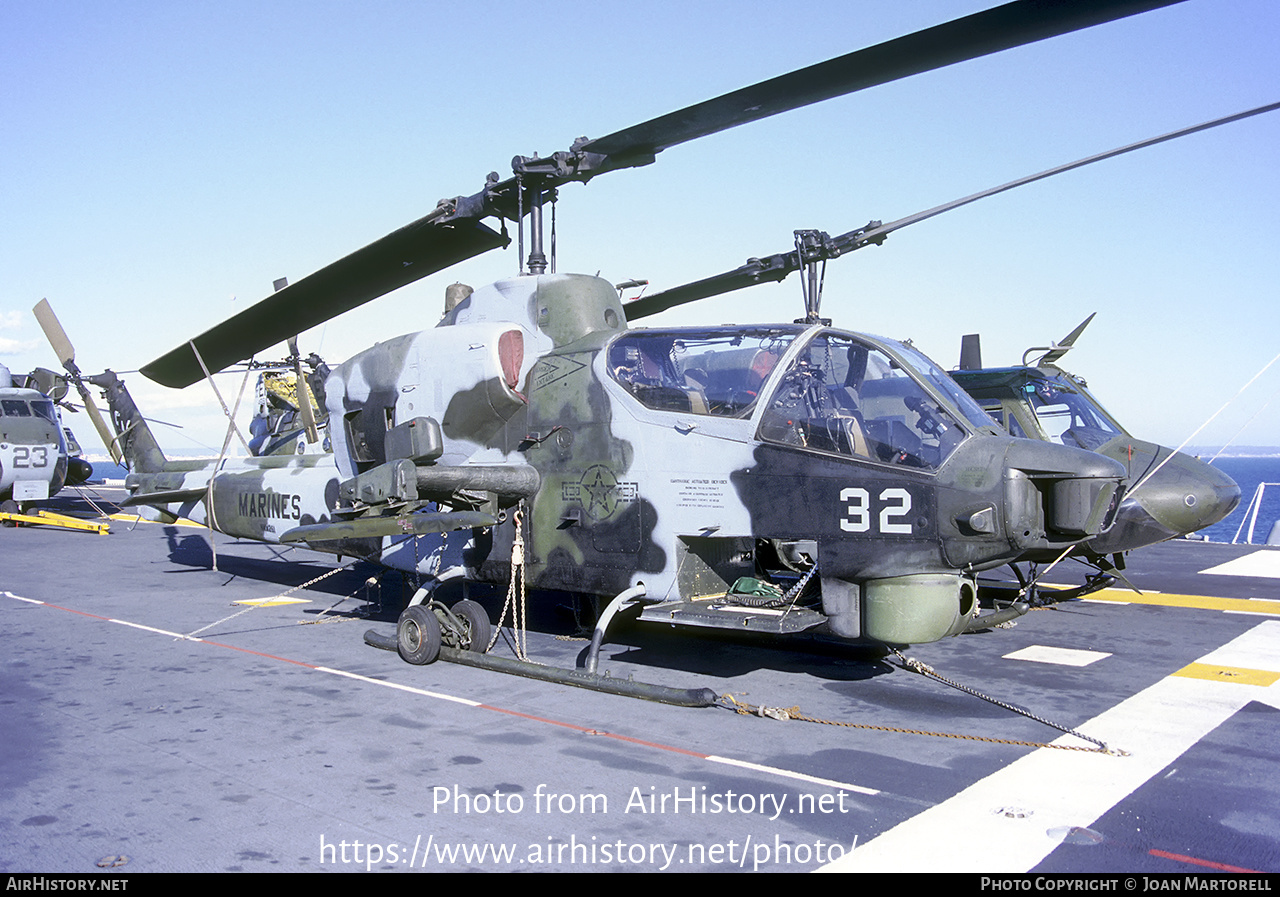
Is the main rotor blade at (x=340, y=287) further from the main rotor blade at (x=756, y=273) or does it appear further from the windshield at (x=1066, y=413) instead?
the windshield at (x=1066, y=413)

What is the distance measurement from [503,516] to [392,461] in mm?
1073

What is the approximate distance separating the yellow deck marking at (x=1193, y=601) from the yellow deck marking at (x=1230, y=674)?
3.19 meters

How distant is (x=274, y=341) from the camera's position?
33.1 ft

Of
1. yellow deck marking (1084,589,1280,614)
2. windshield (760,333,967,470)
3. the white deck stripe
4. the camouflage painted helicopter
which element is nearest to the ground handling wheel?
windshield (760,333,967,470)

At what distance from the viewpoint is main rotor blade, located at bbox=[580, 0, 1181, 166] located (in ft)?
15.8

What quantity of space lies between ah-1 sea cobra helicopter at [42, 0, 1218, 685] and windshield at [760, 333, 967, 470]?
0.05ft

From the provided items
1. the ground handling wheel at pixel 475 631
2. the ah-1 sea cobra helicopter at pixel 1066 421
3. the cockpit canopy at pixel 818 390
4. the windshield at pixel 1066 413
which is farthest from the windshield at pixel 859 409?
the windshield at pixel 1066 413

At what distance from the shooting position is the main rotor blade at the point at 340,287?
8.84m

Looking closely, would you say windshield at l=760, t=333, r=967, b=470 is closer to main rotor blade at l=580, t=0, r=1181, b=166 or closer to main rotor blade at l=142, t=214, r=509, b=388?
main rotor blade at l=580, t=0, r=1181, b=166

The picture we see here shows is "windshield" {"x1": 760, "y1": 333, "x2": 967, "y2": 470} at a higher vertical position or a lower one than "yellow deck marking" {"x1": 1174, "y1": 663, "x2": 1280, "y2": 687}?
higher

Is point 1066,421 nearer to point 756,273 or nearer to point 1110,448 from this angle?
point 1110,448

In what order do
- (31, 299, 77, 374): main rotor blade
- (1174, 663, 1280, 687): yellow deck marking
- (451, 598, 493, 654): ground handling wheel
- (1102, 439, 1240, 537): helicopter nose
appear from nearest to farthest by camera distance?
(1174, 663, 1280, 687): yellow deck marking, (451, 598, 493, 654): ground handling wheel, (1102, 439, 1240, 537): helicopter nose, (31, 299, 77, 374): main rotor blade

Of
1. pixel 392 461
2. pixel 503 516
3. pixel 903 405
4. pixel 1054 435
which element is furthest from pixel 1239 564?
pixel 392 461

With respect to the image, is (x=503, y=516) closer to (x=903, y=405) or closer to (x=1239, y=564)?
(x=903, y=405)
